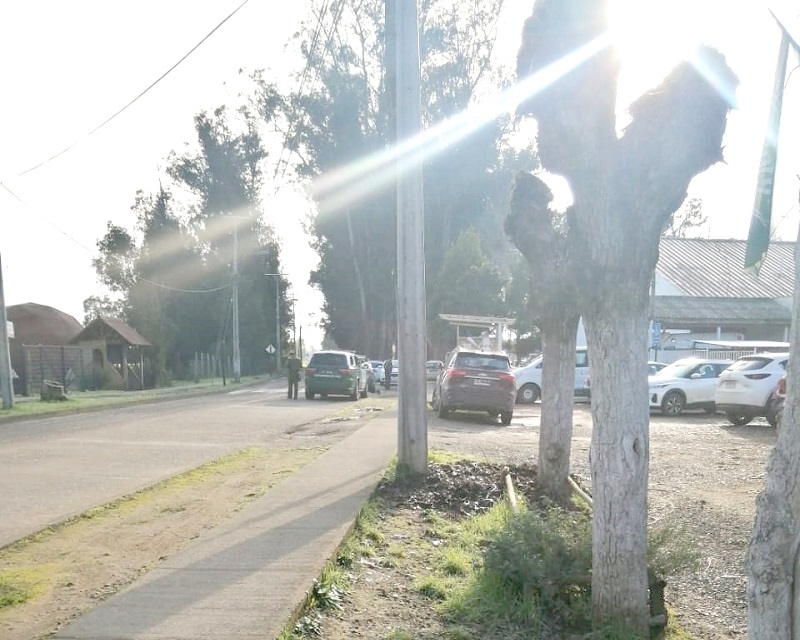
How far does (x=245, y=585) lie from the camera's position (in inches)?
189

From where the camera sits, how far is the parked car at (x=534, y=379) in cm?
2320

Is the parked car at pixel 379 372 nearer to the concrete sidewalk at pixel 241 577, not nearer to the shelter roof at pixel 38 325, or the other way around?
the shelter roof at pixel 38 325

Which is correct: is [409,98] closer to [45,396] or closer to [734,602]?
[734,602]

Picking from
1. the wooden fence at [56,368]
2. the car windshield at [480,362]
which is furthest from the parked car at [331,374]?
the wooden fence at [56,368]

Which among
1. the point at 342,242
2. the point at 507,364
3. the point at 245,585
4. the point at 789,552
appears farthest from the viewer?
the point at 342,242

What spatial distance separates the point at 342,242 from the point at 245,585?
139 feet

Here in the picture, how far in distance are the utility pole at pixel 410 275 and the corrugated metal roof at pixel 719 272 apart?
97.3 ft

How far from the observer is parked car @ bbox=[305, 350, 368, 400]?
85.6ft

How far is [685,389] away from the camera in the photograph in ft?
66.1

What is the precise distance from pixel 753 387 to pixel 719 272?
79.7ft

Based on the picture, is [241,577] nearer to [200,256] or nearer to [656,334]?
[656,334]

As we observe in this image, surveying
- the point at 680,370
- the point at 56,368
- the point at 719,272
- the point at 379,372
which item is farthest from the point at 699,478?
the point at 719,272

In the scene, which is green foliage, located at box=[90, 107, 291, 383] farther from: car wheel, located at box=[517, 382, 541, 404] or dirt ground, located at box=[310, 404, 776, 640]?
dirt ground, located at box=[310, 404, 776, 640]

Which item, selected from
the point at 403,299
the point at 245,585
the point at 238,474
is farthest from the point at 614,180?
the point at 238,474
